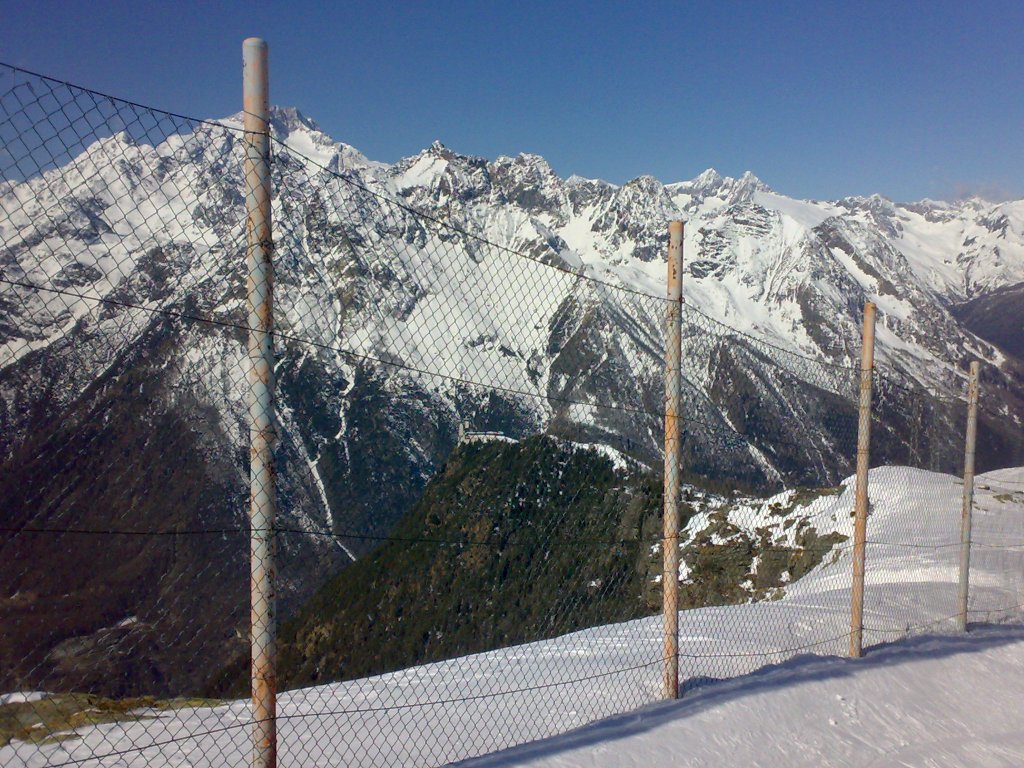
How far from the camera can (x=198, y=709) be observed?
6707 mm

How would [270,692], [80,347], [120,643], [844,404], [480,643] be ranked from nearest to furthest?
1. [270,692]
2. [80,347]
3. [120,643]
4. [844,404]
5. [480,643]

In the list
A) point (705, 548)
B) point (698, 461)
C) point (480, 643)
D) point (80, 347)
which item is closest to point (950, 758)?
point (698, 461)

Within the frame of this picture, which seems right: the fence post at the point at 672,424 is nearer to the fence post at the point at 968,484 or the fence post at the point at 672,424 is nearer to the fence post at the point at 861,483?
the fence post at the point at 861,483

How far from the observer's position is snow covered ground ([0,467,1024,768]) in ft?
18.5

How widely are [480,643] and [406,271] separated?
7.88 metres

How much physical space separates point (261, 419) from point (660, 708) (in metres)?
4.08

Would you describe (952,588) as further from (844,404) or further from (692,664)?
(692,664)

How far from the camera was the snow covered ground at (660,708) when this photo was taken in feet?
18.5

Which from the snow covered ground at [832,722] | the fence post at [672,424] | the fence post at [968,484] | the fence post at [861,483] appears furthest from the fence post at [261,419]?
the fence post at [968,484]

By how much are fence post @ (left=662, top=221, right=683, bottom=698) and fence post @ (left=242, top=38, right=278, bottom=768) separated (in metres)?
3.20

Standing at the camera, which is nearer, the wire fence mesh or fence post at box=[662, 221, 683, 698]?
the wire fence mesh

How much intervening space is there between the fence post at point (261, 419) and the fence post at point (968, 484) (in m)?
9.22

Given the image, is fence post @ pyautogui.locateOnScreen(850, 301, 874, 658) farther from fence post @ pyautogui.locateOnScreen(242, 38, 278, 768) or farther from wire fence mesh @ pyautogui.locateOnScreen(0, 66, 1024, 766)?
fence post @ pyautogui.locateOnScreen(242, 38, 278, 768)

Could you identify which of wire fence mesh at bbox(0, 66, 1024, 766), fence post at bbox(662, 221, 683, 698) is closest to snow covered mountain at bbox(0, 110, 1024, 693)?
wire fence mesh at bbox(0, 66, 1024, 766)
